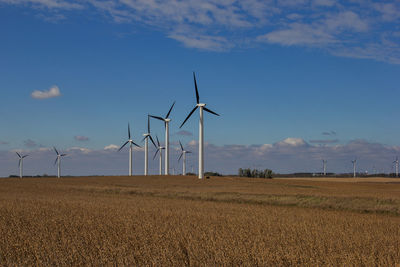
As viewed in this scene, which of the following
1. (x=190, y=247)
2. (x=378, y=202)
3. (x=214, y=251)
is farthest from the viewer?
(x=378, y=202)

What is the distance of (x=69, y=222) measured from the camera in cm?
2211

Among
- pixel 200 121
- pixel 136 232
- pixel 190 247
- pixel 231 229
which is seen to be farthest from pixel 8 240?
pixel 200 121

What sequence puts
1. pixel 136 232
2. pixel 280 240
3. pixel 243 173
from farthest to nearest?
pixel 243 173 → pixel 136 232 → pixel 280 240

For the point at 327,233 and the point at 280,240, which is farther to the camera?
the point at 327,233

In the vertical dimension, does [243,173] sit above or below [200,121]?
below

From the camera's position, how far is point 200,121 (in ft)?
296

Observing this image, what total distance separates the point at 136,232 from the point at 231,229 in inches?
179

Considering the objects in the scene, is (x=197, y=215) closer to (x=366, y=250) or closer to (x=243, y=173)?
(x=366, y=250)

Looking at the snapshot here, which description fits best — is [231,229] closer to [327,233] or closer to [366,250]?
[327,233]

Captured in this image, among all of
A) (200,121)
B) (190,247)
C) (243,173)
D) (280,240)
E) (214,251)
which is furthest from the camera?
(243,173)

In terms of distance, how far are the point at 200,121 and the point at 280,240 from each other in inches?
2876

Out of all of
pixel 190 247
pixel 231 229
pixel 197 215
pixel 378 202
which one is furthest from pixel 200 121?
pixel 190 247

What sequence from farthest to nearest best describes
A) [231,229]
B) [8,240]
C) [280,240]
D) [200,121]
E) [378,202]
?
[200,121]
[378,202]
[231,229]
[280,240]
[8,240]

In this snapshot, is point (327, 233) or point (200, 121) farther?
point (200, 121)
